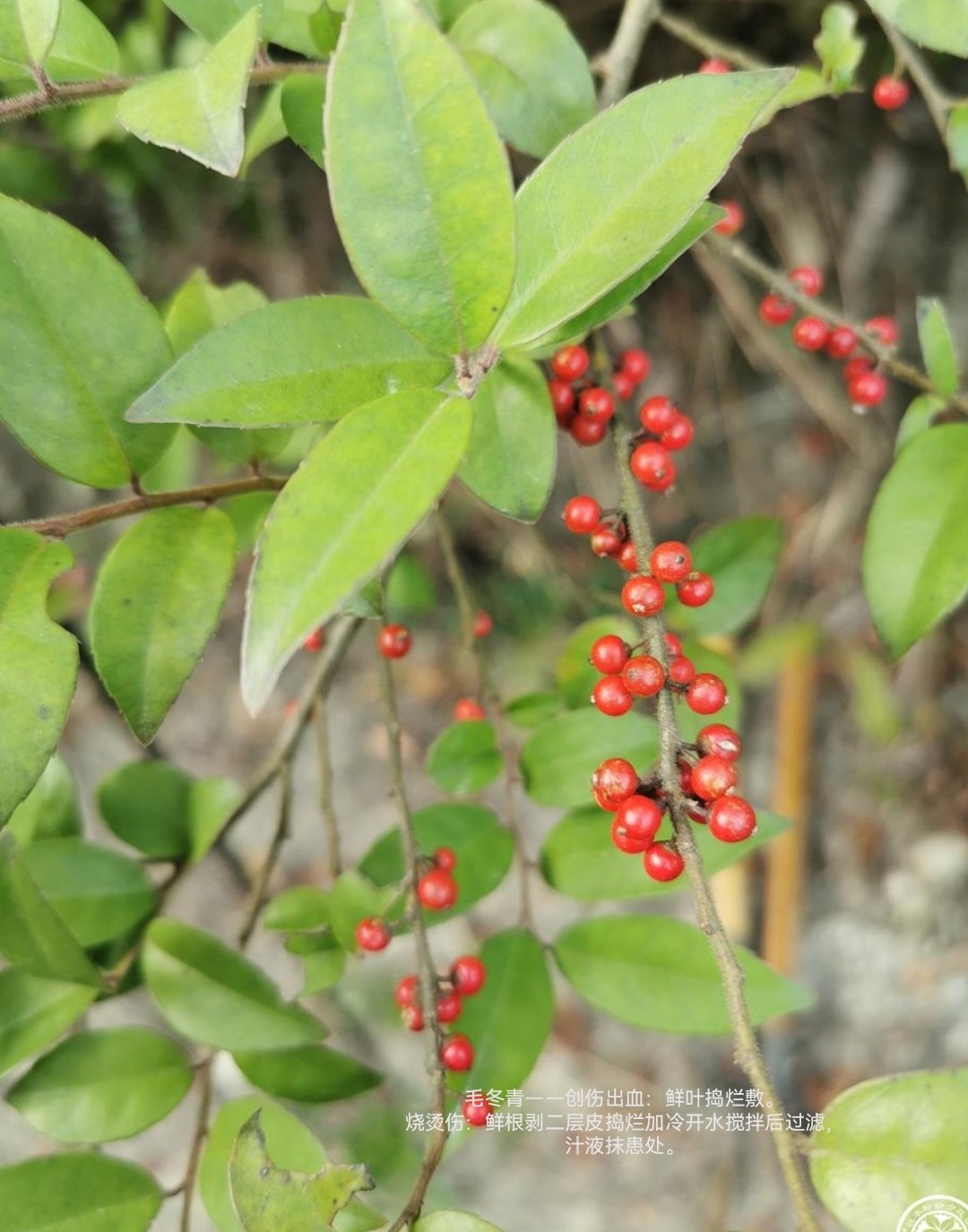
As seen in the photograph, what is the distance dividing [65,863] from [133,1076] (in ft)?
0.74

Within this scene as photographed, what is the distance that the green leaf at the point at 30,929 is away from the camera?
2.83ft

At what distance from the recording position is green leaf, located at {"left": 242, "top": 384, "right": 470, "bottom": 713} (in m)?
0.49

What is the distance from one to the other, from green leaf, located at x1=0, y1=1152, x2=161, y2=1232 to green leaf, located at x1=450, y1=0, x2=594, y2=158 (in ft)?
3.17

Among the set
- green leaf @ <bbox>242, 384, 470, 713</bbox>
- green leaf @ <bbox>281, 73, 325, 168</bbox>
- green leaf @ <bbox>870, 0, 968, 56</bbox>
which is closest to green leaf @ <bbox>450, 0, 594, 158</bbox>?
green leaf @ <bbox>281, 73, 325, 168</bbox>

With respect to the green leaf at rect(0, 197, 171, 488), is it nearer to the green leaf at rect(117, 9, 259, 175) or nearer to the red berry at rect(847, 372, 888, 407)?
the green leaf at rect(117, 9, 259, 175)

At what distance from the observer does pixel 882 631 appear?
877 millimetres

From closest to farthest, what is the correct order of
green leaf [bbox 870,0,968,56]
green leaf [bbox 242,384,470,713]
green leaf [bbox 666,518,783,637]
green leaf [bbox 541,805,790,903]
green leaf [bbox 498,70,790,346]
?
green leaf [bbox 242,384,470,713] → green leaf [bbox 498,70,790,346] → green leaf [bbox 870,0,968,56] → green leaf [bbox 541,805,790,903] → green leaf [bbox 666,518,783,637]

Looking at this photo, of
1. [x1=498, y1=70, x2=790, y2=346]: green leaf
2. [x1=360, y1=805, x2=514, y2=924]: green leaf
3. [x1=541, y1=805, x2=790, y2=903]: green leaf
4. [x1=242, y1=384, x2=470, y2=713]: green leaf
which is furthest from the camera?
[x1=360, y1=805, x2=514, y2=924]: green leaf

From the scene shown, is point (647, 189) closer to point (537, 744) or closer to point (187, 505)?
point (187, 505)

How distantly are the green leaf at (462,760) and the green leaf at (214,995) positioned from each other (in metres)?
0.26

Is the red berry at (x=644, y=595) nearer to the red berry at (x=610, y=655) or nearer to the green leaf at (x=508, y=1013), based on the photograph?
the red berry at (x=610, y=655)

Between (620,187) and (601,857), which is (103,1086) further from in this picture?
(620,187)

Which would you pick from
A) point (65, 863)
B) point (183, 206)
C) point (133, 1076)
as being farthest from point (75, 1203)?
point (183, 206)

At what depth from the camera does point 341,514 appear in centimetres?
52
